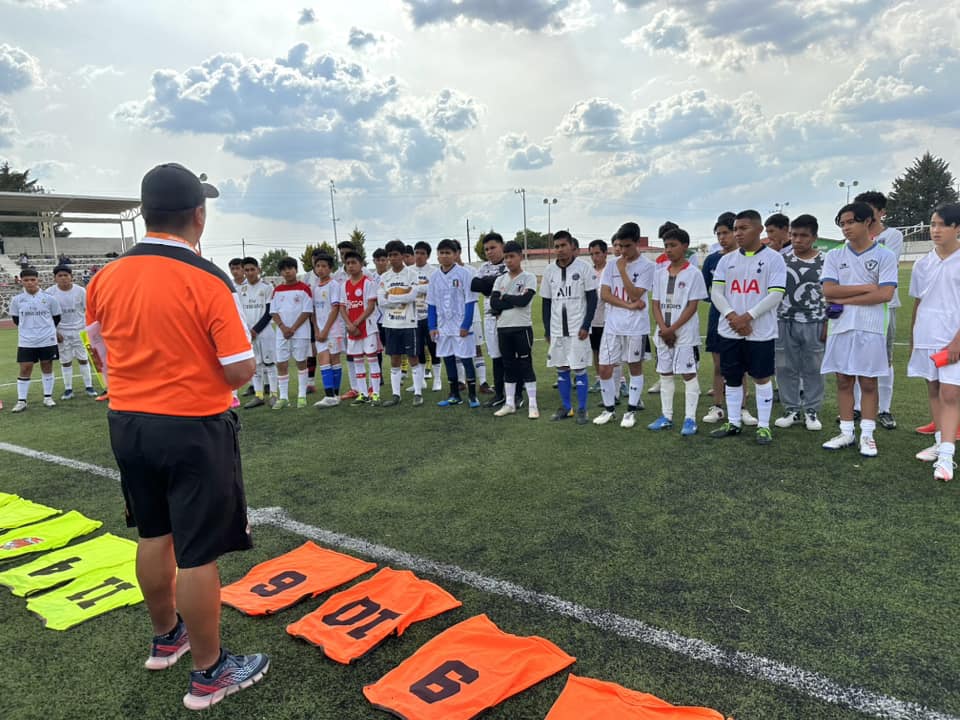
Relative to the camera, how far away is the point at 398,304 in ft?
27.1

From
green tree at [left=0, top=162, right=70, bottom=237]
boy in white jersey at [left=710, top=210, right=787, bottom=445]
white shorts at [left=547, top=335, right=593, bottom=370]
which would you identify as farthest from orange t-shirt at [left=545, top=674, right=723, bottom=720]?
green tree at [left=0, top=162, right=70, bottom=237]

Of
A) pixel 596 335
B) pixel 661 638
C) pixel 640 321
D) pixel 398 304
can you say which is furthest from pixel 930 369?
pixel 398 304

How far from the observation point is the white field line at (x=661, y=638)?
236 cm

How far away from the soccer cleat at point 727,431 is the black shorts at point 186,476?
491 cm

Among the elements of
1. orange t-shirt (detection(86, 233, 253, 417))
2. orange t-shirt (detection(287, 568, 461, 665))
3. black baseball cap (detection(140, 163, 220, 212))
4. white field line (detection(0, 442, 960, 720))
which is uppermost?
black baseball cap (detection(140, 163, 220, 212))

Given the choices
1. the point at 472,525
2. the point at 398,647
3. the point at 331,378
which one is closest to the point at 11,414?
the point at 331,378

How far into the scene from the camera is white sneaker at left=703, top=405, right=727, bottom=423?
6.67 m

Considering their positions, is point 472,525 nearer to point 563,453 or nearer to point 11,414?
point 563,453

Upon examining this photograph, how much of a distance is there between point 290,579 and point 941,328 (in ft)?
17.2

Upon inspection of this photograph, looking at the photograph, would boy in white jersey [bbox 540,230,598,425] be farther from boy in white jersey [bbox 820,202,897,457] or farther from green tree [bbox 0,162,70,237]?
green tree [bbox 0,162,70,237]

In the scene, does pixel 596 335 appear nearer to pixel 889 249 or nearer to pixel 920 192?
pixel 889 249

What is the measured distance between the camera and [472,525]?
4.21 metres

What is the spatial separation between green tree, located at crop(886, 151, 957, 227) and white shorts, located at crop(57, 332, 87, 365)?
76609mm

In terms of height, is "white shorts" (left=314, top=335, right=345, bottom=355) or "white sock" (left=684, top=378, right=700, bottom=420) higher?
"white shorts" (left=314, top=335, right=345, bottom=355)
